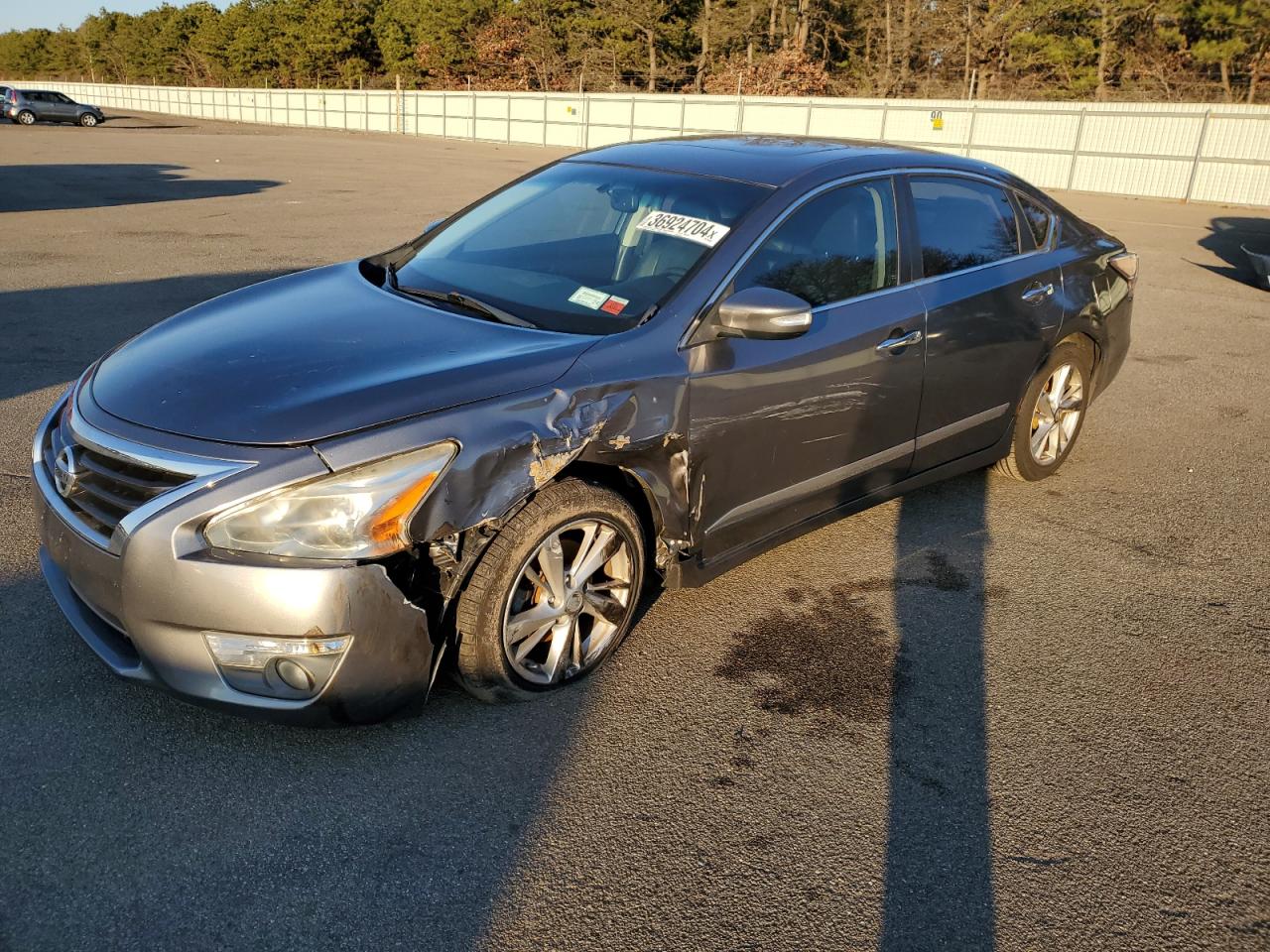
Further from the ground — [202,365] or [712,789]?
[202,365]

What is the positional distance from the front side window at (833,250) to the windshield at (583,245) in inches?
7.1

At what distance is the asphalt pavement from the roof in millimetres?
1613

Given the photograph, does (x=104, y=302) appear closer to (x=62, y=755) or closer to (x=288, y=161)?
(x=62, y=755)

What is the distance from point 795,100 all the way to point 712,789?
110 feet

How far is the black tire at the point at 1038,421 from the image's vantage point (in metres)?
5.15

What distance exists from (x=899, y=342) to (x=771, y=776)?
1.91 meters

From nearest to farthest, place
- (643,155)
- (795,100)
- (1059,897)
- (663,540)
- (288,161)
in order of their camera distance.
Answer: (1059,897)
(663,540)
(643,155)
(288,161)
(795,100)

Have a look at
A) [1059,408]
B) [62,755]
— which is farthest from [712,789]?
[1059,408]

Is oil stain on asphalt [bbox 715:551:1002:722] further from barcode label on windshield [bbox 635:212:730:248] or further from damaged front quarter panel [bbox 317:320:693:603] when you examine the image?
barcode label on windshield [bbox 635:212:730:248]

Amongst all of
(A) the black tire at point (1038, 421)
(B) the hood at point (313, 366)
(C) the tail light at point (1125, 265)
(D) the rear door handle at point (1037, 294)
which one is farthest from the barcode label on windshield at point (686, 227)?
(C) the tail light at point (1125, 265)

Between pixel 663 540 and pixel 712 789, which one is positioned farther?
pixel 663 540

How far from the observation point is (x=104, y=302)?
8.71 m

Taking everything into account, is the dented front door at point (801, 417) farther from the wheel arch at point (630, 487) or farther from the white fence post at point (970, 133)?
the white fence post at point (970, 133)

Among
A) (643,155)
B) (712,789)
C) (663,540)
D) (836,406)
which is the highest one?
(643,155)
